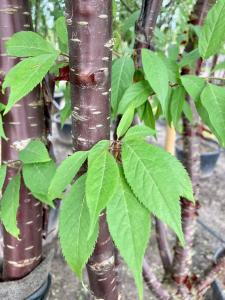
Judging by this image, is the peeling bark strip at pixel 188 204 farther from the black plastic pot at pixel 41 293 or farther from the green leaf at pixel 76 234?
the green leaf at pixel 76 234

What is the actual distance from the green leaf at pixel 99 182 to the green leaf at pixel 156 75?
0.11m

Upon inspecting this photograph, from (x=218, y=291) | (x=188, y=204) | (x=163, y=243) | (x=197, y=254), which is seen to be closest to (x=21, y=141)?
(x=188, y=204)

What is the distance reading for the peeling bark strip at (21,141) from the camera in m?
0.43

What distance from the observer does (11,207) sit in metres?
0.43

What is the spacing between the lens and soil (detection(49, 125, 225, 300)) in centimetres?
117

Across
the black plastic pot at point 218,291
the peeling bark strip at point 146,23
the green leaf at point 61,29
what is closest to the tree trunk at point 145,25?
the peeling bark strip at point 146,23

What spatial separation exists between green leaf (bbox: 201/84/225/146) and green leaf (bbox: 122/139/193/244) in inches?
3.1

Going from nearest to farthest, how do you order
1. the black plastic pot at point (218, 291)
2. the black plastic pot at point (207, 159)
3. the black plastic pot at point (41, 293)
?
the black plastic pot at point (41, 293) < the black plastic pot at point (218, 291) < the black plastic pot at point (207, 159)

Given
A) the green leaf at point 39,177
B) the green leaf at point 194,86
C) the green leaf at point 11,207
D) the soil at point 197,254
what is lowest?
the soil at point 197,254

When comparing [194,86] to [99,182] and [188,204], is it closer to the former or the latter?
[99,182]

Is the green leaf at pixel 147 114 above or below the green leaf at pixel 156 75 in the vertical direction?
below

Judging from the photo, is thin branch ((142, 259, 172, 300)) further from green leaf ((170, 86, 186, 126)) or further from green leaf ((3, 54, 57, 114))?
green leaf ((3, 54, 57, 114))

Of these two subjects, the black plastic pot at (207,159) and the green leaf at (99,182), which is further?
the black plastic pot at (207,159)

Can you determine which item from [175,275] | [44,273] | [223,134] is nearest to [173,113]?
[223,134]
